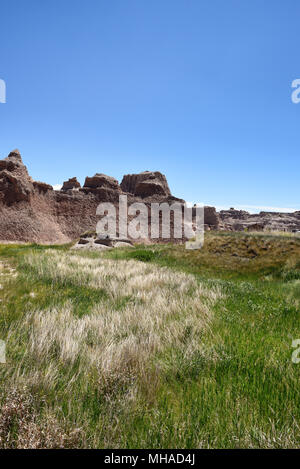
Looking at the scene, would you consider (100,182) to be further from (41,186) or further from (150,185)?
(41,186)

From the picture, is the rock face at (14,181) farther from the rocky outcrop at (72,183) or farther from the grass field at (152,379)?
the grass field at (152,379)

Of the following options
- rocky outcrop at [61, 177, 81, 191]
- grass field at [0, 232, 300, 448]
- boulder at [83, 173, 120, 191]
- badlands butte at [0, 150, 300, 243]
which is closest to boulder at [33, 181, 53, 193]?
badlands butte at [0, 150, 300, 243]

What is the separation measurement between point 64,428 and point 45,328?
5.71ft

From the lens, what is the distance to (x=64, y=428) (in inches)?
59.1

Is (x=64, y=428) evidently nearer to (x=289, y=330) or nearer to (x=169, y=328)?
(x=169, y=328)

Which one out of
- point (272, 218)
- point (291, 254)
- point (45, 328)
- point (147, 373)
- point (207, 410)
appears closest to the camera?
point (207, 410)

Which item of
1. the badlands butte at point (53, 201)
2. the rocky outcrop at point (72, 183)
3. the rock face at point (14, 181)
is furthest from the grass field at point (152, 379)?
the rocky outcrop at point (72, 183)

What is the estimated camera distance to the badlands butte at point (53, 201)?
32562mm

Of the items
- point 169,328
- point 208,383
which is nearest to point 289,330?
point 169,328

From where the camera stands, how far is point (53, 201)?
37625mm

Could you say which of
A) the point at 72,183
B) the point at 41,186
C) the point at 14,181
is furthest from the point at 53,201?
the point at 72,183

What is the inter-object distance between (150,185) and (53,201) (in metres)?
16.6

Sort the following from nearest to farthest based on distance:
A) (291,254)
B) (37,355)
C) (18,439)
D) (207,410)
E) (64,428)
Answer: (18,439)
(64,428)
(207,410)
(37,355)
(291,254)
